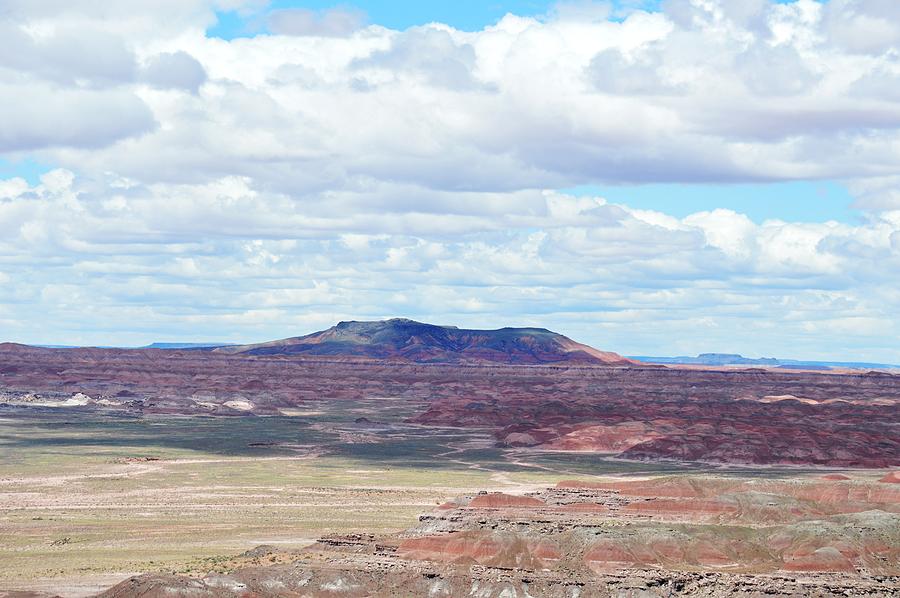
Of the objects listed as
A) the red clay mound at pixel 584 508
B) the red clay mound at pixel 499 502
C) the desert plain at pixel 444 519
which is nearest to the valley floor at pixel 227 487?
the desert plain at pixel 444 519

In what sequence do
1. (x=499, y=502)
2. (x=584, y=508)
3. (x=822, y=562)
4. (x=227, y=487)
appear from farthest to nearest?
1. (x=227, y=487)
2. (x=584, y=508)
3. (x=499, y=502)
4. (x=822, y=562)

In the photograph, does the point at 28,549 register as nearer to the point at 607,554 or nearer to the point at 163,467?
the point at 607,554

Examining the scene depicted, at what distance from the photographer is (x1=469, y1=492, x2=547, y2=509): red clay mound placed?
320 ft

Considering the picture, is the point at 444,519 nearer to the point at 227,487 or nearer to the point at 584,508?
the point at 584,508

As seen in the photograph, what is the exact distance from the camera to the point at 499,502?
323ft

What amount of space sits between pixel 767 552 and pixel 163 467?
76.2m

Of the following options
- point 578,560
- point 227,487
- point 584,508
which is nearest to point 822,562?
point 578,560

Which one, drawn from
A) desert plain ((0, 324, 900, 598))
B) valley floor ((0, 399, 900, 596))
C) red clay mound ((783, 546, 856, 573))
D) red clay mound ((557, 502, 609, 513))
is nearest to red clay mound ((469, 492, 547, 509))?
desert plain ((0, 324, 900, 598))

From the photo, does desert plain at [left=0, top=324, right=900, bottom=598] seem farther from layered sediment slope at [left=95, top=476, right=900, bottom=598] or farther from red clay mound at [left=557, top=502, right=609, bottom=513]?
red clay mound at [left=557, top=502, right=609, bottom=513]

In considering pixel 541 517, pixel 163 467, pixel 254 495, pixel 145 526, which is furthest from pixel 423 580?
pixel 163 467

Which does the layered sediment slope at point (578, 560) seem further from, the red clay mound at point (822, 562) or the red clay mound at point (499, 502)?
the red clay mound at point (499, 502)

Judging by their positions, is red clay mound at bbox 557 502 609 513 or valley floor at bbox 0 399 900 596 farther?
red clay mound at bbox 557 502 609 513

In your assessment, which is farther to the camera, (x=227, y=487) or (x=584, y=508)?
(x=227, y=487)

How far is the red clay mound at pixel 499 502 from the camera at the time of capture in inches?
3840
